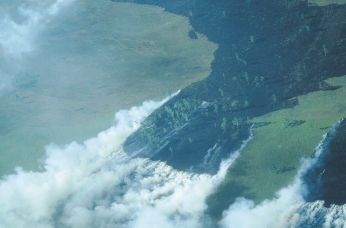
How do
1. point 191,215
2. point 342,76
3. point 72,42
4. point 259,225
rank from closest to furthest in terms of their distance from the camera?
point 259,225
point 191,215
point 342,76
point 72,42

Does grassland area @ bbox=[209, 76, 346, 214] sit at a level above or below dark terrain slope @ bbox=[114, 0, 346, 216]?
below

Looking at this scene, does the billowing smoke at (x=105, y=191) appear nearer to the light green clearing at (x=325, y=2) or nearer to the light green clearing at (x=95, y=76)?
the light green clearing at (x=95, y=76)

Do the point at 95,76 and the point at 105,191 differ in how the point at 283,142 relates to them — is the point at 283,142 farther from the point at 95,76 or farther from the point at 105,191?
the point at 95,76

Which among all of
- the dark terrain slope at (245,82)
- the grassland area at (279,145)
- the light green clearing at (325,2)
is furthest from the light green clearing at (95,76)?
the grassland area at (279,145)

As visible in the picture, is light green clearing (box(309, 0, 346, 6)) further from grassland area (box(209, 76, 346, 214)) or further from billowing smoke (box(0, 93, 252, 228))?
billowing smoke (box(0, 93, 252, 228))

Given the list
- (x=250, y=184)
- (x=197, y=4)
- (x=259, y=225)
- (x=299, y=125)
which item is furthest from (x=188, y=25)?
(x=259, y=225)

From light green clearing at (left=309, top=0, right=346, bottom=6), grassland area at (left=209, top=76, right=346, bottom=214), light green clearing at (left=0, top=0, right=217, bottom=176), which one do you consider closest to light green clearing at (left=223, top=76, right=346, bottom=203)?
grassland area at (left=209, top=76, right=346, bottom=214)

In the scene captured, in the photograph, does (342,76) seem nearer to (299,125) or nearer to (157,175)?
(299,125)
